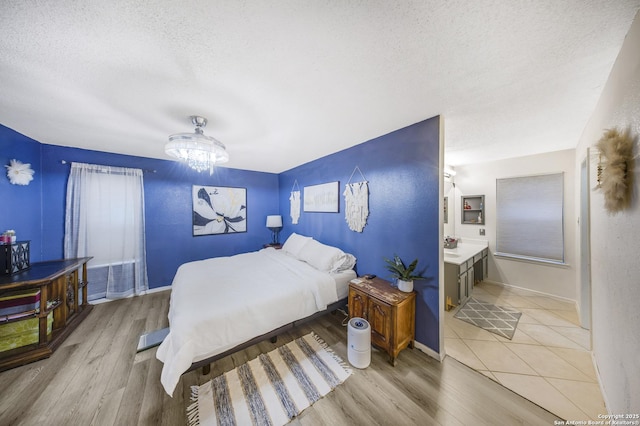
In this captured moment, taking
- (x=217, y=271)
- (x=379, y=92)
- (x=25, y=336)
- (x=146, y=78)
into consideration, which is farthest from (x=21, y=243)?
(x=379, y=92)

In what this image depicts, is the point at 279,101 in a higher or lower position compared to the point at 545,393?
higher

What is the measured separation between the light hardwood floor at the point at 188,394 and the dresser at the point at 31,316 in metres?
0.12

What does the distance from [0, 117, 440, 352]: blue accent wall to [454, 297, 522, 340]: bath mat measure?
107cm

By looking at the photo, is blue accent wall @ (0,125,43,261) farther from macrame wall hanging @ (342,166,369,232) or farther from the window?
the window

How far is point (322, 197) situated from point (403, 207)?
4.94 ft

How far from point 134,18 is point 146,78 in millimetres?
546

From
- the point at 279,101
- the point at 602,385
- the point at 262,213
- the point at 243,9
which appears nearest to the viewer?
the point at 243,9

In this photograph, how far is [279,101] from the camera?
1.66 m

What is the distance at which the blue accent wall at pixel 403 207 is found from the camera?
195 centimetres

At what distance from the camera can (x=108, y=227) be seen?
10.00 ft

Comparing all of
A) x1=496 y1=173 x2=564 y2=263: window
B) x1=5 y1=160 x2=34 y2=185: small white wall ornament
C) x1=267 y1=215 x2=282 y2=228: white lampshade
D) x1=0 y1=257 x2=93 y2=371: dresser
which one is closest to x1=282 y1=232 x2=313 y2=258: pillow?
x1=267 y1=215 x2=282 y2=228: white lampshade

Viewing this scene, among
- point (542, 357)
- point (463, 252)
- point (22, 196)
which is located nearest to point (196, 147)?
point (22, 196)

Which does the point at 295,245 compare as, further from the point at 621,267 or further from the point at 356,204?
the point at 621,267

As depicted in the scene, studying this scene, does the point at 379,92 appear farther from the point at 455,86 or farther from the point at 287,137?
the point at 287,137
